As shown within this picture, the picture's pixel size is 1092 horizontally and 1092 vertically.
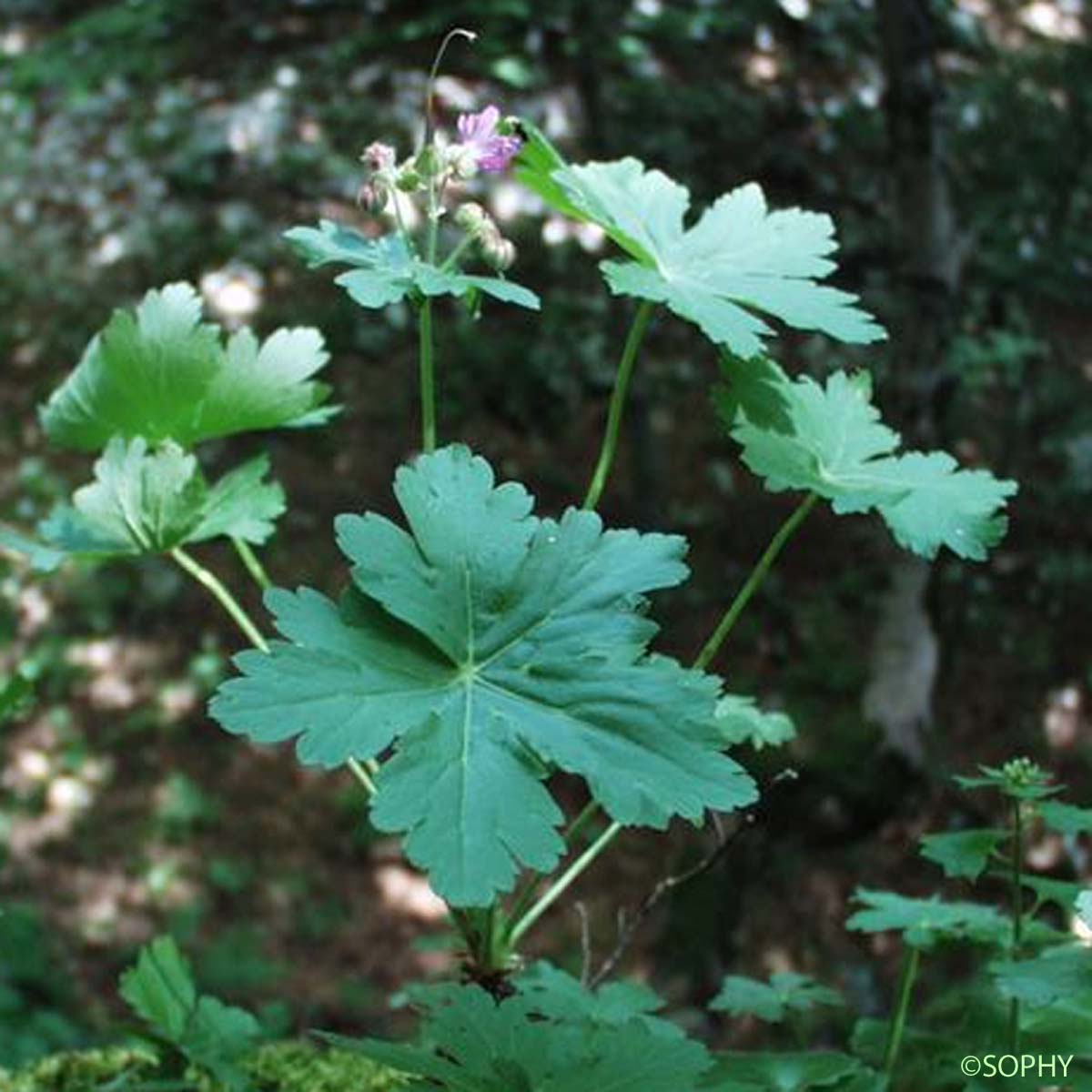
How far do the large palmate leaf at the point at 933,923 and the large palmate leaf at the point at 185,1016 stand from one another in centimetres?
68

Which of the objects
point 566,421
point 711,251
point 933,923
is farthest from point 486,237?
point 566,421

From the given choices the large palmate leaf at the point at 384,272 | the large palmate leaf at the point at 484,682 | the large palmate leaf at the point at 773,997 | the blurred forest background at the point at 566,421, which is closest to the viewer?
the large palmate leaf at the point at 484,682

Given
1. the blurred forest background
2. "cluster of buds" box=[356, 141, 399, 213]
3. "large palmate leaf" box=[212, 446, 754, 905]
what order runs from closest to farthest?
1. "large palmate leaf" box=[212, 446, 754, 905]
2. "cluster of buds" box=[356, 141, 399, 213]
3. the blurred forest background

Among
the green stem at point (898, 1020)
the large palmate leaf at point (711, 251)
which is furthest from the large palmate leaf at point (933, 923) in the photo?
the large palmate leaf at point (711, 251)

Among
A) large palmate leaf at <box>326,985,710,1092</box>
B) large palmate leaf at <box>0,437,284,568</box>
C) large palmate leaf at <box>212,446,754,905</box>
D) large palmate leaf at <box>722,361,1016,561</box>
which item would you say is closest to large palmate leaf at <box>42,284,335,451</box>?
large palmate leaf at <box>0,437,284,568</box>

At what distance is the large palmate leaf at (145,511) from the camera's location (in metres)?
1.42

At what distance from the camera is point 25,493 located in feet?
18.3

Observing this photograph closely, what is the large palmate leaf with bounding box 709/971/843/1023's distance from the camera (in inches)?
61.2

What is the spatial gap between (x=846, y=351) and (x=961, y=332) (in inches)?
25.0

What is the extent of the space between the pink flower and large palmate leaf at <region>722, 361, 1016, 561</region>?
0.33 meters

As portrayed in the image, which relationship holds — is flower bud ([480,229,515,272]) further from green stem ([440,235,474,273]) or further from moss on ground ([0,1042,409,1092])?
moss on ground ([0,1042,409,1092])

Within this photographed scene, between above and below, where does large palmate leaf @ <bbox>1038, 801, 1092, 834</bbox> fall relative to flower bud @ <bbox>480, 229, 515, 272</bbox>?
below

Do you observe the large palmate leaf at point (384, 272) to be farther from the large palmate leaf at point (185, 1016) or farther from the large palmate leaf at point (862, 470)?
the large palmate leaf at point (185, 1016)

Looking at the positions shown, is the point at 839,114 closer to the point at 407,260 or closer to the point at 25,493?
the point at 25,493
